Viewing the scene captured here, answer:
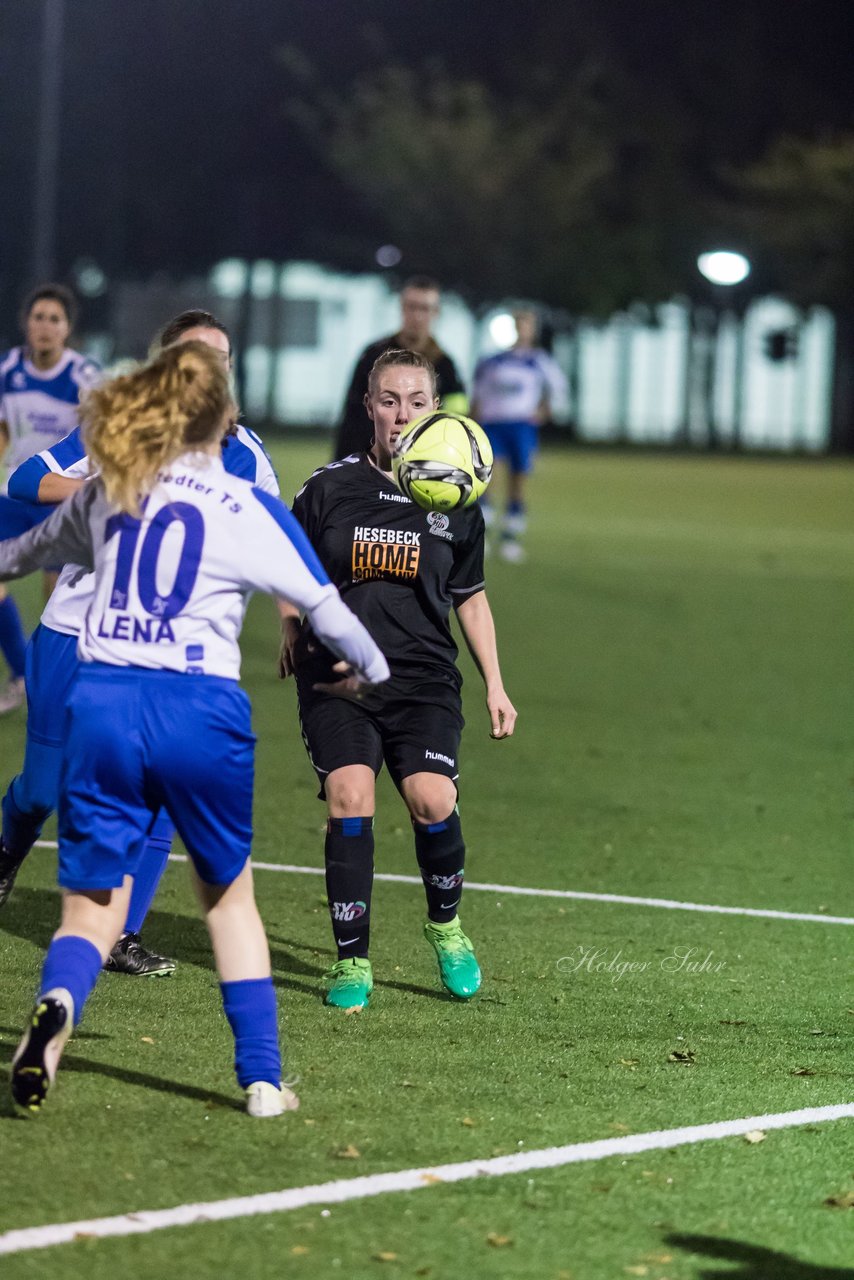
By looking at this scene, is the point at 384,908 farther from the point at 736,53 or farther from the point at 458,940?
the point at 736,53

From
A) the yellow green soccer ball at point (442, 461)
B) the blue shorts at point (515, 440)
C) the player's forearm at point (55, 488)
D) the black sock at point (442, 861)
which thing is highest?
the blue shorts at point (515, 440)

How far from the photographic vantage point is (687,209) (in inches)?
2596

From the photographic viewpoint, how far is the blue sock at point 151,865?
21.4ft

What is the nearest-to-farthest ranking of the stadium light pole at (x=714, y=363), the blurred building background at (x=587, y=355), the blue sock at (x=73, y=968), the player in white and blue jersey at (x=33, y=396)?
the blue sock at (x=73, y=968)
the player in white and blue jersey at (x=33, y=396)
the stadium light pole at (x=714, y=363)
the blurred building background at (x=587, y=355)

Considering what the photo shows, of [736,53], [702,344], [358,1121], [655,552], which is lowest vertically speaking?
[358,1121]

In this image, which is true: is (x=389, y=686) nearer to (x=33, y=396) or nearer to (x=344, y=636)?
(x=344, y=636)

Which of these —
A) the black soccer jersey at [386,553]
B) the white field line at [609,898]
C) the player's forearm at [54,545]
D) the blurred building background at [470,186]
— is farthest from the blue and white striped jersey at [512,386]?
the blurred building background at [470,186]

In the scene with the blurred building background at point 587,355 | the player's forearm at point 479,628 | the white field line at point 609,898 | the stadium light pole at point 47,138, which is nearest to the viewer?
the player's forearm at point 479,628

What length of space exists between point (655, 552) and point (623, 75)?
145ft

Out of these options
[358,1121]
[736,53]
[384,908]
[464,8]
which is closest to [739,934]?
[384,908]

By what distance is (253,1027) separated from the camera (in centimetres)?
516

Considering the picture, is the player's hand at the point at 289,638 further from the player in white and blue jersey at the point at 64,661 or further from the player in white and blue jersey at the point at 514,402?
the player in white and blue jersey at the point at 514,402

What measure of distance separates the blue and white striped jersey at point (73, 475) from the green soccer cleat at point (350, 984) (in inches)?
52.3

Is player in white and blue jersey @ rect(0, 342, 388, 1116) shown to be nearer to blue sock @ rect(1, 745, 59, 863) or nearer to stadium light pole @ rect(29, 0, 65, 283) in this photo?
blue sock @ rect(1, 745, 59, 863)
